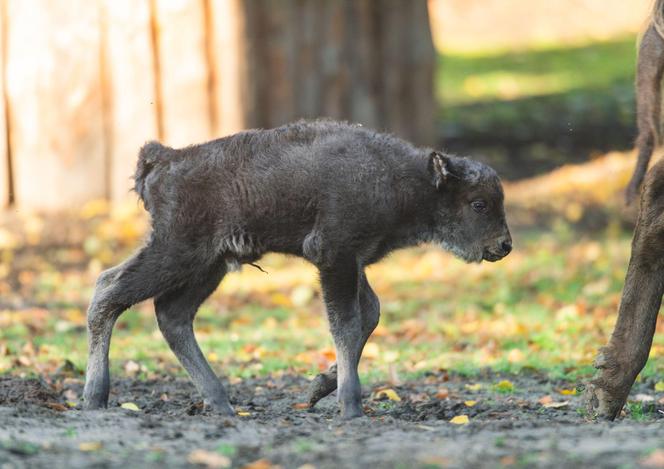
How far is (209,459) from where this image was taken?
16.2 feet

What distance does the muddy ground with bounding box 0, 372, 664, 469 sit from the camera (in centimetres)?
495

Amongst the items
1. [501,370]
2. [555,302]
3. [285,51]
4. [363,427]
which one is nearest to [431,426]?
[363,427]

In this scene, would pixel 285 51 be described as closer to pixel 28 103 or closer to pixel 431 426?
pixel 28 103

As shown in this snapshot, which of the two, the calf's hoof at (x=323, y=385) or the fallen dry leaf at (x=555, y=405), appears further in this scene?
the fallen dry leaf at (x=555, y=405)

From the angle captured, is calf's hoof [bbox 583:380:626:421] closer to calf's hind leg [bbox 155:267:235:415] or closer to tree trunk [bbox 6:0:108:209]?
calf's hind leg [bbox 155:267:235:415]

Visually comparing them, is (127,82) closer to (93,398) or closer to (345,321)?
(93,398)

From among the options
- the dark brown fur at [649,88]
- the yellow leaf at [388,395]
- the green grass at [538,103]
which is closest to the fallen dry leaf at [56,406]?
the yellow leaf at [388,395]

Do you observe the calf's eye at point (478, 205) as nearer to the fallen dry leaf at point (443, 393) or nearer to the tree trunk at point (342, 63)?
the fallen dry leaf at point (443, 393)

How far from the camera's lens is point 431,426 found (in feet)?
19.7

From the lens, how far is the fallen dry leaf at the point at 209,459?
4.93 meters

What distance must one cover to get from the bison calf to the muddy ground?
1.36 feet

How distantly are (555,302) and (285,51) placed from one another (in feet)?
14.5

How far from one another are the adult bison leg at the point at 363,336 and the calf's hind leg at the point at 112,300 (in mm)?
995

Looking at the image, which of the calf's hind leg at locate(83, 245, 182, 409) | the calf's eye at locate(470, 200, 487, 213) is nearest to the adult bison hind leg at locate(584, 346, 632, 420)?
the calf's eye at locate(470, 200, 487, 213)
